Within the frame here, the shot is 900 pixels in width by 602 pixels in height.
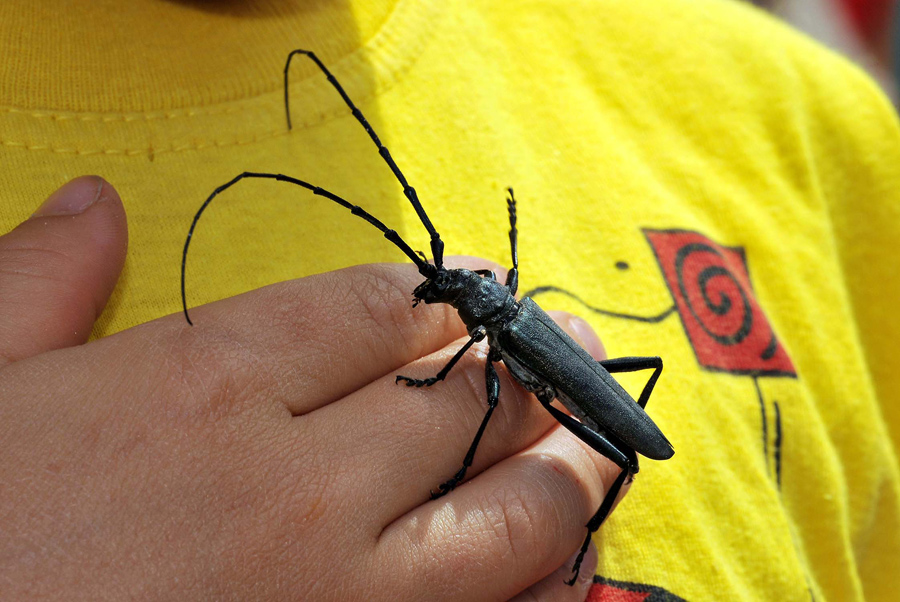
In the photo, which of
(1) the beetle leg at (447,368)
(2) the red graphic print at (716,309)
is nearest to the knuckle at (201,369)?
(1) the beetle leg at (447,368)

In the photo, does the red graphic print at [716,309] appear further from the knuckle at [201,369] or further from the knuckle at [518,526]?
the knuckle at [201,369]

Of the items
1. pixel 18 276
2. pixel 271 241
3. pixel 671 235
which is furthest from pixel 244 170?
pixel 671 235

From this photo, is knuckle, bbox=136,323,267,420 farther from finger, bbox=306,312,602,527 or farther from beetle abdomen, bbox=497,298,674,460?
beetle abdomen, bbox=497,298,674,460

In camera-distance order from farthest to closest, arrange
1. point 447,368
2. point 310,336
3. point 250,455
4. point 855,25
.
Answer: point 855,25 → point 447,368 → point 310,336 → point 250,455

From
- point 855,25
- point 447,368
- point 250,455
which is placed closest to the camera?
point 250,455

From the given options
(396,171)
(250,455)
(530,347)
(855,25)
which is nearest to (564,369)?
(530,347)

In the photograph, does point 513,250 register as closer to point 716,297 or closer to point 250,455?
point 716,297
